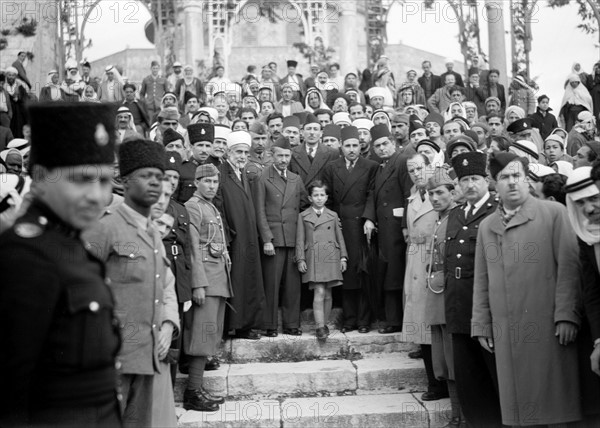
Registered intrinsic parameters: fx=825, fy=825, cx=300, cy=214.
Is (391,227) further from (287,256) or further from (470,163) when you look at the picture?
(470,163)

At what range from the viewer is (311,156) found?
9312mm

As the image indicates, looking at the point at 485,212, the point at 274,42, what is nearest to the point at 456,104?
the point at 485,212

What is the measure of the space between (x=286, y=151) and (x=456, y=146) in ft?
5.97

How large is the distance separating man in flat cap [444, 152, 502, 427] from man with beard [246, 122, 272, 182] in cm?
307

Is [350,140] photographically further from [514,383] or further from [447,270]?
[514,383]

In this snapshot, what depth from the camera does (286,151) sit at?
28.0ft

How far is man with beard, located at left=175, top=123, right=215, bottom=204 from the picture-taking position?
25.4ft

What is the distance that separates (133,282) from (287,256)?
376cm

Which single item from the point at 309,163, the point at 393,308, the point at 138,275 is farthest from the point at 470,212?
the point at 309,163

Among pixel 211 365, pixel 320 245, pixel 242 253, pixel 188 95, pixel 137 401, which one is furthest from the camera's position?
pixel 188 95

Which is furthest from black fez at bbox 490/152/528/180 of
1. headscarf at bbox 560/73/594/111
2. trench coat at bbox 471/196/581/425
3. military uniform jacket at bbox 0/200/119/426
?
headscarf at bbox 560/73/594/111

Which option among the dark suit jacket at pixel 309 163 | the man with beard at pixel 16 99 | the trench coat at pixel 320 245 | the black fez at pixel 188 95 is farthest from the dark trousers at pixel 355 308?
the man with beard at pixel 16 99

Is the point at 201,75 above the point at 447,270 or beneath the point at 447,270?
above

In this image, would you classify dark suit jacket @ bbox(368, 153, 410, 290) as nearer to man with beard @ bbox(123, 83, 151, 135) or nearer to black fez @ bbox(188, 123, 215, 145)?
black fez @ bbox(188, 123, 215, 145)
